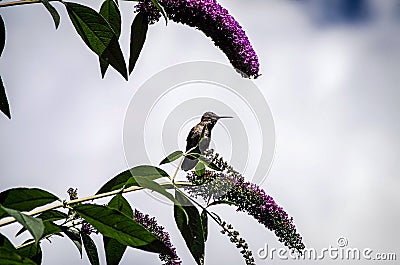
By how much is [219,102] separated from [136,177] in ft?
0.86

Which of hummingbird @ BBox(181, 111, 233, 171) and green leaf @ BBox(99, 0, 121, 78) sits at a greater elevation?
green leaf @ BBox(99, 0, 121, 78)

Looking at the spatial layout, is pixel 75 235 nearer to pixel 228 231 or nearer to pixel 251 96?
pixel 228 231

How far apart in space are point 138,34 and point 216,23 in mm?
152

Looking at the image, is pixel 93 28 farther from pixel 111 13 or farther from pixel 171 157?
pixel 171 157

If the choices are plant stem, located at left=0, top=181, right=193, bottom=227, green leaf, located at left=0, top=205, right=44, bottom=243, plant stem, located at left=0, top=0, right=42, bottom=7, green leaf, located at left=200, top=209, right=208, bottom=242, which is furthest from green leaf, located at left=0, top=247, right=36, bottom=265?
green leaf, located at left=200, top=209, right=208, bottom=242

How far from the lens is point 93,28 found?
1111 mm

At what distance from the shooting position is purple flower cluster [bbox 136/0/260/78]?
1.25 meters

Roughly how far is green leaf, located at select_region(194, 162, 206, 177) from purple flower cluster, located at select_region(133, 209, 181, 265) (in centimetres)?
12

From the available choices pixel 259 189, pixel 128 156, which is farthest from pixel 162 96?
pixel 259 189

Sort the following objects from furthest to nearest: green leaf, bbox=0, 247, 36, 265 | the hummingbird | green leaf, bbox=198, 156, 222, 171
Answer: the hummingbird, green leaf, bbox=198, 156, 222, 171, green leaf, bbox=0, 247, 36, 265

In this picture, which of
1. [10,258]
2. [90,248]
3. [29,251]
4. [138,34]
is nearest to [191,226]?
[90,248]

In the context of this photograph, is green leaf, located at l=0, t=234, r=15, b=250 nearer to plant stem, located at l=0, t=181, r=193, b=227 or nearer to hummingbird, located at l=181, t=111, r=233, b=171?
plant stem, located at l=0, t=181, r=193, b=227

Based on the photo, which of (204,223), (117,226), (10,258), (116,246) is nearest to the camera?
(10,258)

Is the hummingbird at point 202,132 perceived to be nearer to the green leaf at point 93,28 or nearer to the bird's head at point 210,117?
the bird's head at point 210,117
